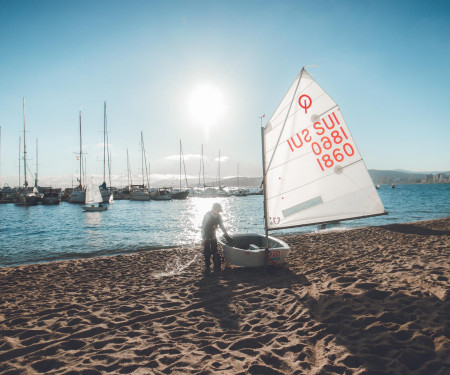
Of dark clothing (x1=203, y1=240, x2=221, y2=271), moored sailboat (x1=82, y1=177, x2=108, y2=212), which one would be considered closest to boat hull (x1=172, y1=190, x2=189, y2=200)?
moored sailboat (x1=82, y1=177, x2=108, y2=212)

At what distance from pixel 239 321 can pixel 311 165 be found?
15.8ft

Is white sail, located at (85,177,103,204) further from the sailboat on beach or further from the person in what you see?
the sailboat on beach

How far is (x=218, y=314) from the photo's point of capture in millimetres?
5945

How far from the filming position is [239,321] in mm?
5547

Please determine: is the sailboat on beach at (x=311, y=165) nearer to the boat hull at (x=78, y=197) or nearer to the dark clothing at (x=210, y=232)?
the dark clothing at (x=210, y=232)

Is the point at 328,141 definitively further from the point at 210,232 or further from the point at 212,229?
the point at 210,232

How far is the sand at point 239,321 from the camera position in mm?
4074


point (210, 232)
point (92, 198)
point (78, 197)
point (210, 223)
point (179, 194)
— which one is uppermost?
point (179, 194)

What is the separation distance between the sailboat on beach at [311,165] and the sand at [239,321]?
189 cm

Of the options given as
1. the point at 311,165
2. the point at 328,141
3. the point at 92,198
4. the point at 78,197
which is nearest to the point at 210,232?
the point at 311,165

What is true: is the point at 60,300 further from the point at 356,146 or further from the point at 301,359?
the point at 356,146

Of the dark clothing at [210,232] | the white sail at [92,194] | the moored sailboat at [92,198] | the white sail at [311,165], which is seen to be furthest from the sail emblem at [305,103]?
the white sail at [92,194]

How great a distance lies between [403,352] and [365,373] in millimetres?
809

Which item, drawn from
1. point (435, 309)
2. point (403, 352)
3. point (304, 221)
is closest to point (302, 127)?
point (304, 221)
